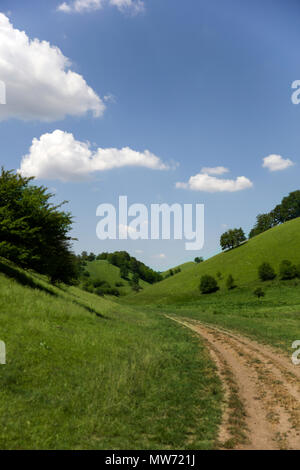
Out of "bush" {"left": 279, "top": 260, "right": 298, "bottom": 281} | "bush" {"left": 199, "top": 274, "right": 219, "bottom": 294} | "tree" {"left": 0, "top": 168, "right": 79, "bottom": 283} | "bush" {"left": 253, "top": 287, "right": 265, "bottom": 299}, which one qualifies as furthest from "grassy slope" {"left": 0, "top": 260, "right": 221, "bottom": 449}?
"bush" {"left": 199, "top": 274, "right": 219, "bottom": 294}

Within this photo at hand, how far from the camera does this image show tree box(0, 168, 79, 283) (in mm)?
24438

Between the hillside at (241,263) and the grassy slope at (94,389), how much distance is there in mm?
75833

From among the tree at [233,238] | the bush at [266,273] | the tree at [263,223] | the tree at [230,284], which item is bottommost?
the tree at [230,284]

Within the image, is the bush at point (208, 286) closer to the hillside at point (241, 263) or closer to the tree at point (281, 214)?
the hillside at point (241, 263)

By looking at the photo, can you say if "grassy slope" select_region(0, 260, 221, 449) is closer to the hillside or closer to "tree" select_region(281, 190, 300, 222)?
the hillside

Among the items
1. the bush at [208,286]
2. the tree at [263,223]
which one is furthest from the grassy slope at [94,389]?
the tree at [263,223]

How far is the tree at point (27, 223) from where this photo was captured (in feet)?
80.2

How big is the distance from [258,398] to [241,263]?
10245 cm

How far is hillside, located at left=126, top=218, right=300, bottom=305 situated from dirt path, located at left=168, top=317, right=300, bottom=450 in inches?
2923

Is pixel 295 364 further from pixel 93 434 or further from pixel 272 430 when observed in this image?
pixel 93 434

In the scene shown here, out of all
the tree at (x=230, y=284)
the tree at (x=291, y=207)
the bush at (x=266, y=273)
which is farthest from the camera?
the tree at (x=291, y=207)

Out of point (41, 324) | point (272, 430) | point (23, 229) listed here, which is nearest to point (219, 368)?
point (272, 430)

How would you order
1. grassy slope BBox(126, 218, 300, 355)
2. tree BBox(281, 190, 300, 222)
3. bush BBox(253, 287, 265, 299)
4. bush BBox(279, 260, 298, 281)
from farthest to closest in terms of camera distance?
tree BBox(281, 190, 300, 222), bush BBox(279, 260, 298, 281), bush BBox(253, 287, 265, 299), grassy slope BBox(126, 218, 300, 355)
